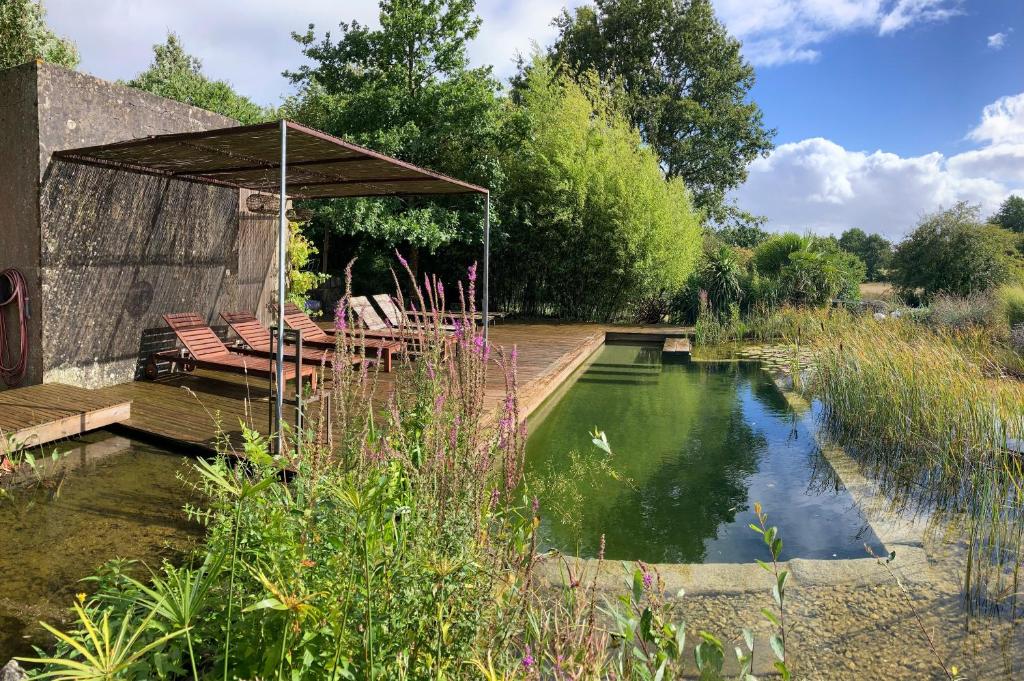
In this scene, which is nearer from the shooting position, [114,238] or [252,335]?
[114,238]

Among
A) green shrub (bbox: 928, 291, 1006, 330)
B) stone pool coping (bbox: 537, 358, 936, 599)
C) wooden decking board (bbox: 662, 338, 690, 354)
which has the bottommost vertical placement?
stone pool coping (bbox: 537, 358, 936, 599)

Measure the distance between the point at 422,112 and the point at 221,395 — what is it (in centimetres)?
850

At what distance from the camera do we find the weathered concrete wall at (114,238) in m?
6.15

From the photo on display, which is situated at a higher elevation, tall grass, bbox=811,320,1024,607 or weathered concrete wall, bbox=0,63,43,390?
weathered concrete wall, bbox=0,63,43,390

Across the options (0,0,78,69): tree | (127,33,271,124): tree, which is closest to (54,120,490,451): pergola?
(0,0,78,69): tree

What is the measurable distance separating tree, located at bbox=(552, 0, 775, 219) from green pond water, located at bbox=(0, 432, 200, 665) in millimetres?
21734

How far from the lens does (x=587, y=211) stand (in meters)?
14.9

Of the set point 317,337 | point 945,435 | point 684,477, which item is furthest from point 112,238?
point 945,435

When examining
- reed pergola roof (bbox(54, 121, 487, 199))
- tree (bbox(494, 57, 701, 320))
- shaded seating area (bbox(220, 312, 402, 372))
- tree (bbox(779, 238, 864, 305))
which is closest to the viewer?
reed pergola roof (bbox(54, 121, 487, 199))

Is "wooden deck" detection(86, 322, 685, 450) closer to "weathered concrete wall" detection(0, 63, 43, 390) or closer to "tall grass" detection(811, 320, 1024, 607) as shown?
"weathered concrete wall" detection(0, 63, 43, 390)

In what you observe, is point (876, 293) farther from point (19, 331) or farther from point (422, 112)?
point (19, 331)

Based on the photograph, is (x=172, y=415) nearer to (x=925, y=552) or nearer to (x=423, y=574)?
(x=423, y=574)

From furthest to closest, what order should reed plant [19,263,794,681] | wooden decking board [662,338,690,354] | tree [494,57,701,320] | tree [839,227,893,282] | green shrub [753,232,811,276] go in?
tree [839,227,893,282]
green shrub [753,232,811,276]
tree [494,57,701,320]
wooden decking board [662,338,690,354]
reed plant [19,263,794,681]

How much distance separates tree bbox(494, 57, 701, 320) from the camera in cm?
1448
